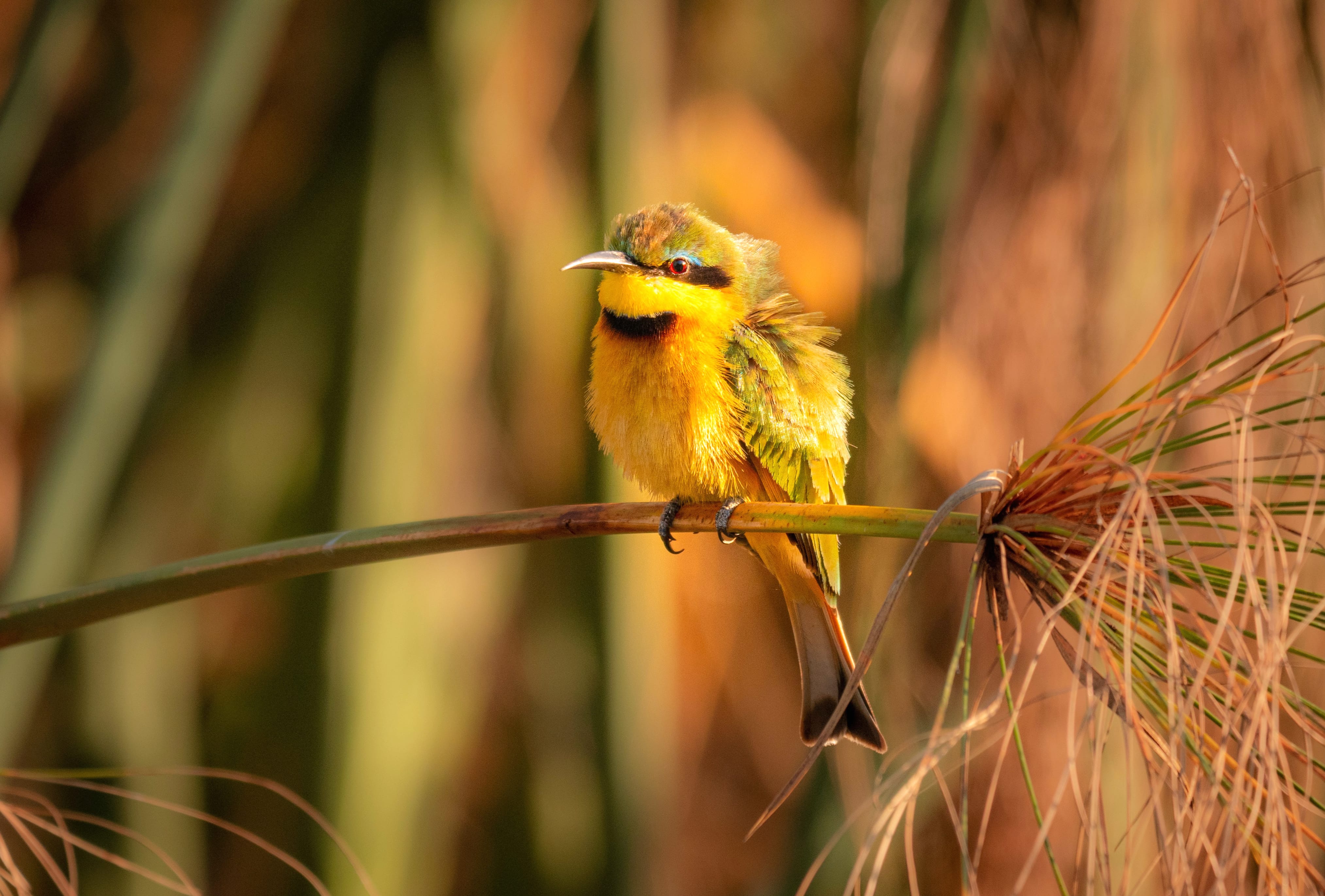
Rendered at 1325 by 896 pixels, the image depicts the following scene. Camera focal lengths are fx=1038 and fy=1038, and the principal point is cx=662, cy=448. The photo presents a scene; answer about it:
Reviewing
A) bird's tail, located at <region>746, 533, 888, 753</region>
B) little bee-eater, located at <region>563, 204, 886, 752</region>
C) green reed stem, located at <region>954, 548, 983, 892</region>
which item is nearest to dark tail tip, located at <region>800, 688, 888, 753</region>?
bird's tail, located at <region>746, 533, 888, 753</region>

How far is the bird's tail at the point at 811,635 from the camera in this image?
157 cm

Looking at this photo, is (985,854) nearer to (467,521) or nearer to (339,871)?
(339,871)

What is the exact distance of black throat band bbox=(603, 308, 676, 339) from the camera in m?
1.75

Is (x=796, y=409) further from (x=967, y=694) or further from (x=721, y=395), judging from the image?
(x=967, y=694)

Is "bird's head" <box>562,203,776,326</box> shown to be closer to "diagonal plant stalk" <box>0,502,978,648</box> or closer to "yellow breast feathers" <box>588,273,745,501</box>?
"yellow breast feathers" <box>588,273,745,501</box>

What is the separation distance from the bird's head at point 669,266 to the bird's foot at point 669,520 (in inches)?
13.5

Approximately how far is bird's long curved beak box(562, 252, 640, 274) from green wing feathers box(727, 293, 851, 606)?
223 millimetres

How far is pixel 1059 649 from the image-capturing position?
3.27 ft

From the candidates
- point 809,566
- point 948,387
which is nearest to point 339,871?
point 809,566

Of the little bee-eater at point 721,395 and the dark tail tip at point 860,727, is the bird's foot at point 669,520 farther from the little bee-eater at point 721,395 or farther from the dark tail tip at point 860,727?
the dark tail tip at point 860,727

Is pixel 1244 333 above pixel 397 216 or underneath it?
underneath

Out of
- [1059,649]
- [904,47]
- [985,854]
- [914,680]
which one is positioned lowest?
[985,854]

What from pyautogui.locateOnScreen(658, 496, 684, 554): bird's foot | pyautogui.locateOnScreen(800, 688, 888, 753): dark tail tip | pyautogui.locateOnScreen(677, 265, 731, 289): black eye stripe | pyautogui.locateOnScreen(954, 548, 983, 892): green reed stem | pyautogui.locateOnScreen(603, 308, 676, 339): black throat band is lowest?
pyautogui.locateOnScreen(800, 688, 888, 753): dark tail tip

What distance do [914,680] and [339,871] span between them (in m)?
1.30
